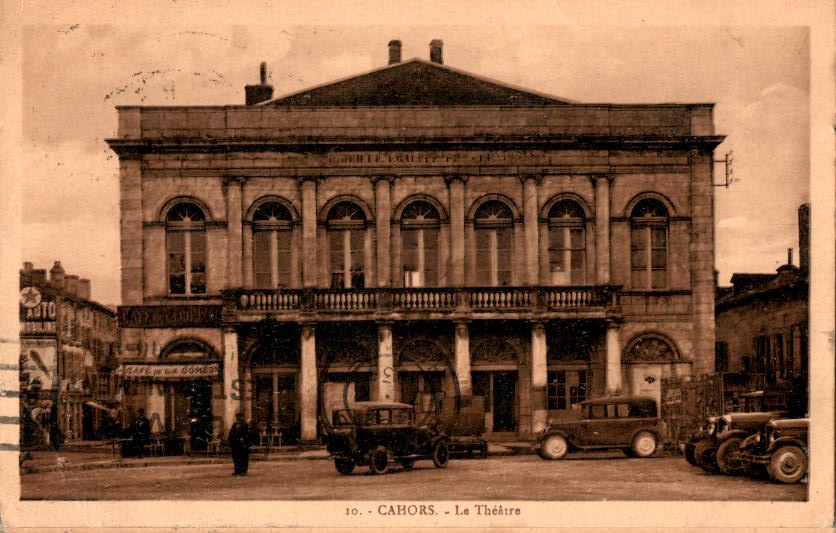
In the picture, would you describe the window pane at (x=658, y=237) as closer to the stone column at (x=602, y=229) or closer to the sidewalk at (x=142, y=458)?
the stone column at (x=602, y=229)

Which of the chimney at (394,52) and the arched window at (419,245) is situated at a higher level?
the chimney at (394,52)

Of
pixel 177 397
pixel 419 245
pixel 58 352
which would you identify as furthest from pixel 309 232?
pixel 58 352

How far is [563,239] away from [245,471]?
300 inches

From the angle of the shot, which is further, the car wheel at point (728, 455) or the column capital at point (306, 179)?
the column capital at point (306, 179)

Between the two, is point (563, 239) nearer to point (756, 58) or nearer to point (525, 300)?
point (525, 300)

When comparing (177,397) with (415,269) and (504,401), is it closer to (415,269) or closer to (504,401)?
(415,269)

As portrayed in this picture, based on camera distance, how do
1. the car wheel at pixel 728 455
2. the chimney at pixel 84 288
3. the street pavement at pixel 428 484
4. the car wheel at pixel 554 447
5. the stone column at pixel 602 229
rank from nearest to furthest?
the street pavement at pixel 428 484 → the car wheel at pixel 728 455 → the chimney at pixel 84 288 → the car wheel at pixel 554 447 → the stone column at pixel 602 229

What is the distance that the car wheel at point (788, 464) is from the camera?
19844 millimetres

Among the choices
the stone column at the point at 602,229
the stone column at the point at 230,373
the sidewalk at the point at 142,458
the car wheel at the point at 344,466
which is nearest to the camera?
the sidewalk at the point at 142,458

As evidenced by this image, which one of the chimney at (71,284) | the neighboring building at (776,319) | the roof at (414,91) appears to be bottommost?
the neighboring building at (776,319)

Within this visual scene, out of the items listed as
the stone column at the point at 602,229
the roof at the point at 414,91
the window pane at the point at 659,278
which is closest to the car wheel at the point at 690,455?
the window pane at the point at 659,278

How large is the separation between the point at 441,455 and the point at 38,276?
7168 mm

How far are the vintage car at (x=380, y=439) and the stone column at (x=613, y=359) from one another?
13.4 ft

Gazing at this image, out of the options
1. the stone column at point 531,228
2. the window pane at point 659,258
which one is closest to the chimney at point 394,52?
the stone column at point 531,228
